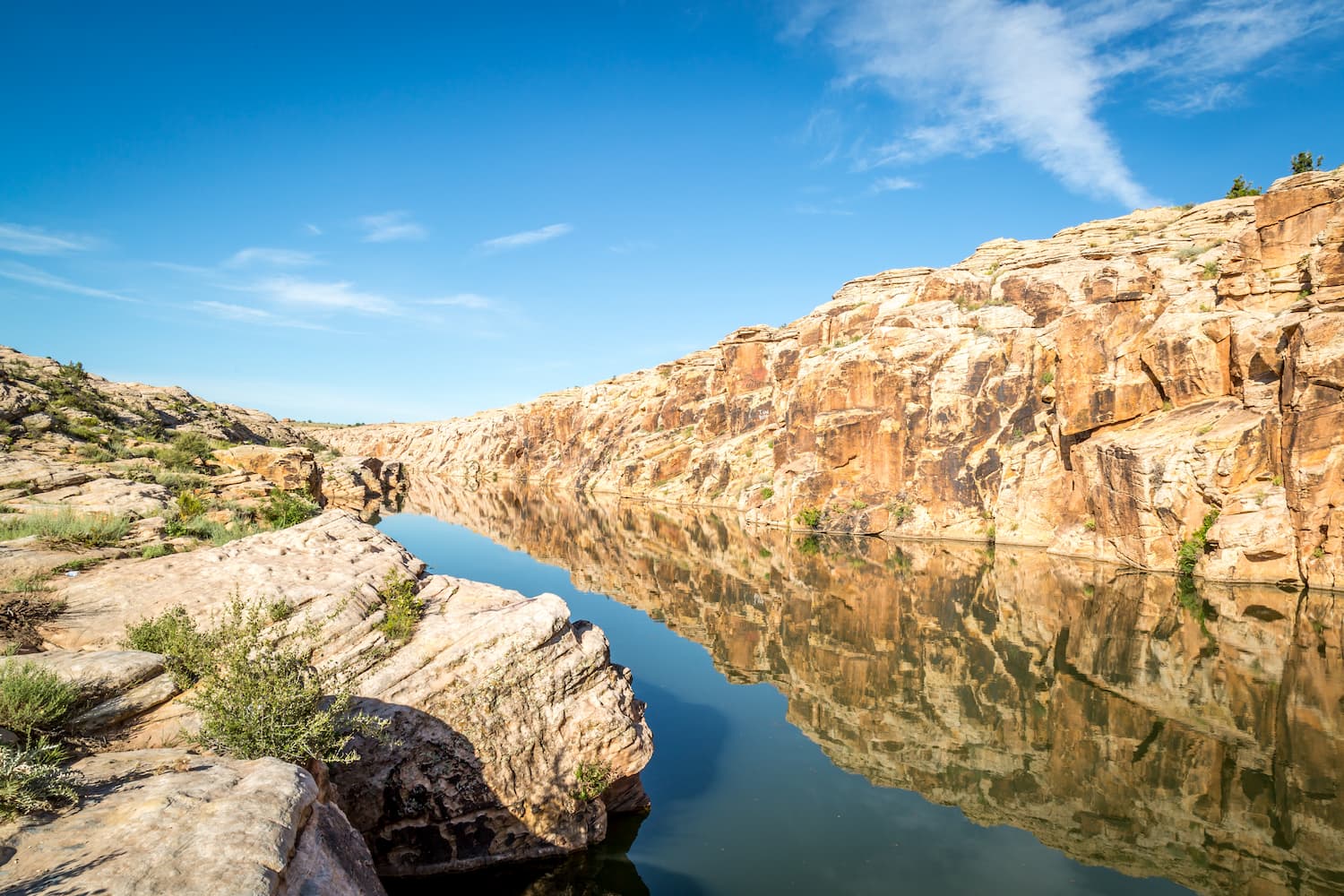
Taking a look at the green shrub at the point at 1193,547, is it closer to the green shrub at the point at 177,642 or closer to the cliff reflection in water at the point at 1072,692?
the cliff reflection in water at the point at 1072,692

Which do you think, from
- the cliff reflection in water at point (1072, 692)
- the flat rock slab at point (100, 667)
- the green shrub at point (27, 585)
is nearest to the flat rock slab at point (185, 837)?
the flat rock slab at point (100, 667)

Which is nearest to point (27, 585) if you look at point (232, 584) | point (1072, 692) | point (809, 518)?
point (232, 584)

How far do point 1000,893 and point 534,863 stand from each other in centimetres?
692

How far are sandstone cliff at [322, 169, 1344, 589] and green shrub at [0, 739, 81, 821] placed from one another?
128ft

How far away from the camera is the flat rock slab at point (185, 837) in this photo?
420cm

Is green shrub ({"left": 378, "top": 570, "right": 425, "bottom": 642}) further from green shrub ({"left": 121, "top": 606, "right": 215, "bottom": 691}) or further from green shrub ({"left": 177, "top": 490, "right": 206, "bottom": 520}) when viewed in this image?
green shrub ({"left": 177, "top": 490, "right": 206, "bottom": 520})

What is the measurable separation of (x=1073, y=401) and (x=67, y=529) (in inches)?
1854

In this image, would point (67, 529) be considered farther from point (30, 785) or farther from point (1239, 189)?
point (1239, 189)

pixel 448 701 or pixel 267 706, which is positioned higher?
pixel 267 706

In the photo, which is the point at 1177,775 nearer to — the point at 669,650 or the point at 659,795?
the point at 659,795

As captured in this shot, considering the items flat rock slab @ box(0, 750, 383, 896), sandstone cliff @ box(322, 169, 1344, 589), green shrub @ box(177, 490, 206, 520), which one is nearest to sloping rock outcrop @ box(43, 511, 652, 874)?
flat rock slab @ box(0, 750, 383, 896)

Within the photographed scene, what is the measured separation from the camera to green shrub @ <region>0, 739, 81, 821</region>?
4.77m

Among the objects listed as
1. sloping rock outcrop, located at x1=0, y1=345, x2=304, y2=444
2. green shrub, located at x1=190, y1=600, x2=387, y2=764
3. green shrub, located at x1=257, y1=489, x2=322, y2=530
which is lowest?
green shrub, located at x1=190, y1=600, x2=387, y2=764

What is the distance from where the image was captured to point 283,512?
21359mm
